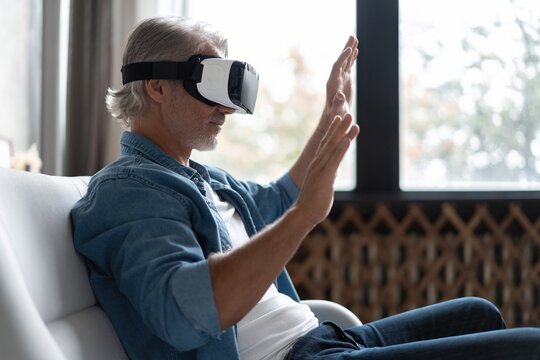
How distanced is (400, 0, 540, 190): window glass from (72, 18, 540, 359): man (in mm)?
1952

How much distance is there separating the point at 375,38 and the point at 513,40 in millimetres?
605

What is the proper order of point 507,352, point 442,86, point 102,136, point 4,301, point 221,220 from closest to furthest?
point 4,301
point 507,352
point 221,220
point 102,136
point 442,86

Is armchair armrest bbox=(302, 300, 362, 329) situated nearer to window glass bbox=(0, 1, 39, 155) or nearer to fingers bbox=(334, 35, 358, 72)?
fingers bbox=(334, 35, 358, 72)

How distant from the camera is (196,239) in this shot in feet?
3.78

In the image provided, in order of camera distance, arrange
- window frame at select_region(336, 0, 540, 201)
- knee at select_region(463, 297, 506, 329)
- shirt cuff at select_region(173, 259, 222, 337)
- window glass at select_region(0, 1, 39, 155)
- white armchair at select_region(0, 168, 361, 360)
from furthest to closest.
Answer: window frame at select_region(336, 0, 540, 201), window glass at select_region(0, 1, 39, 155), knee at select_region(463, 297, 506, 329), shirt cuff at select_region(173, 259, 222, 337), white armchair at select_region(0, 168, 361, 360)

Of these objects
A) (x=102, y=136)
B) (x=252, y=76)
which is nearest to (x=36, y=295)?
(x=252, y=76)

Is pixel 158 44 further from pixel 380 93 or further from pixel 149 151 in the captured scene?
pixel 380 93

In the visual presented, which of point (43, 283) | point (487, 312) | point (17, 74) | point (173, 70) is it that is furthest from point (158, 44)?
point (17, 74)

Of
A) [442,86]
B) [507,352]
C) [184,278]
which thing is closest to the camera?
[184,278]

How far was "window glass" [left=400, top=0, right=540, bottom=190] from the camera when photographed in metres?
3.33

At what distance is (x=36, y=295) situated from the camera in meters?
1.03

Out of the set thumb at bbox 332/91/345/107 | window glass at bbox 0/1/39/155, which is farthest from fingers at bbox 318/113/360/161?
window glass at bbox 0/1/39/155

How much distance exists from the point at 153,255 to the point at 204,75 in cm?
37

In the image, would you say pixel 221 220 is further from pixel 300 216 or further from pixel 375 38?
pixel 375 38
